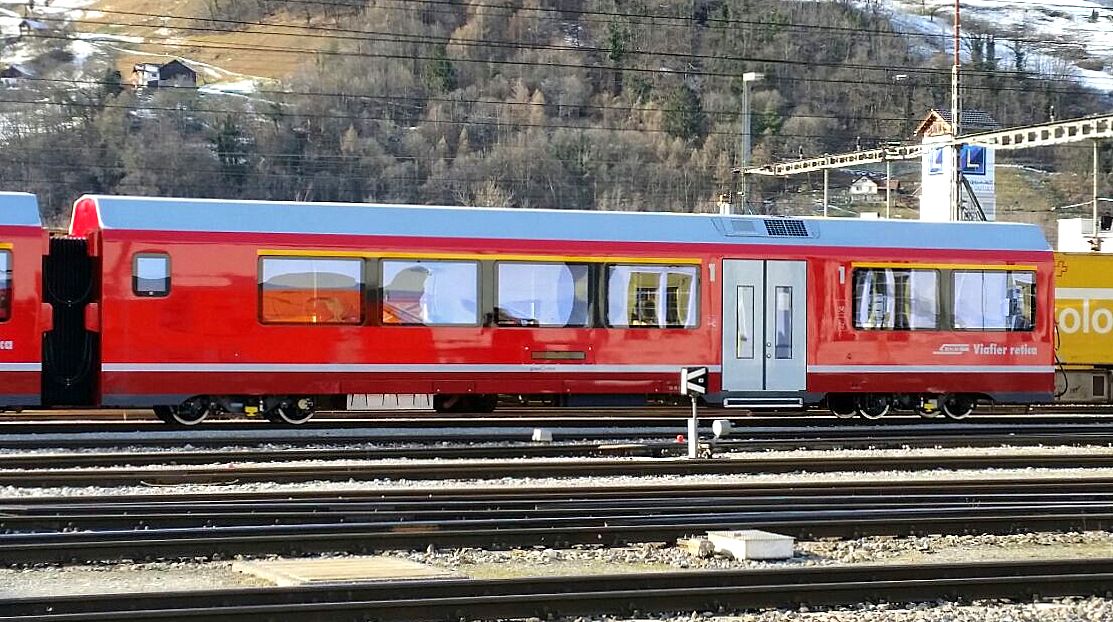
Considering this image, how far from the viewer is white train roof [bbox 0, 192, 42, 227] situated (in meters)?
19.8

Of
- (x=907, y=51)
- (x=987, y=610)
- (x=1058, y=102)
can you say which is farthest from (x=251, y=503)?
(x=907, y=51)

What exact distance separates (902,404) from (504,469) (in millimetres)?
9640

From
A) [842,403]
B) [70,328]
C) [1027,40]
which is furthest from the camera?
[1027,40]

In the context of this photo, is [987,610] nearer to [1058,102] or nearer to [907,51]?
[1058,102]

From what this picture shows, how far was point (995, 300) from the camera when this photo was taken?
2392cm

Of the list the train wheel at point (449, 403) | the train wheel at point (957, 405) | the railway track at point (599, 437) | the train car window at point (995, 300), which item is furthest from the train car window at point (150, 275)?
the train wheel at point (957, 405)

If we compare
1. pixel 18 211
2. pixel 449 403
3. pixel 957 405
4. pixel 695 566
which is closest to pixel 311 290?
pixel 449 403

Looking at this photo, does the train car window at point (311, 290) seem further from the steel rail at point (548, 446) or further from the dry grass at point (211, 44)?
the dry grass at point (211, 44)

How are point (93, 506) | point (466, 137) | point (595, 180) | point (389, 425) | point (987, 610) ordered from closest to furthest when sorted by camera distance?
1. point (987, 610)
2. point (93, 506)
3. point (389, 425)
4. point (595, 180)
5. point (466, 137)

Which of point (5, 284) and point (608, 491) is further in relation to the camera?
point (5, 284)

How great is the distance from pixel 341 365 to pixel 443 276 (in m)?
1.87

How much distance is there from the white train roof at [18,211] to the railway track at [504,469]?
4.37 metres

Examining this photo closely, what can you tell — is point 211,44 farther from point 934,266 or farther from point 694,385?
point 694,385

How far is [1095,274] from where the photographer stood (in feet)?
92.8
